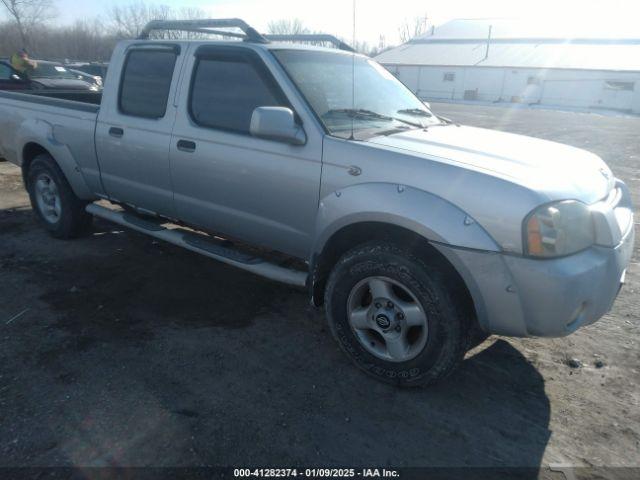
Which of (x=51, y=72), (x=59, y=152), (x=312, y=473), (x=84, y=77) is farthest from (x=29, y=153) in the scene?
(x=84, y=77)

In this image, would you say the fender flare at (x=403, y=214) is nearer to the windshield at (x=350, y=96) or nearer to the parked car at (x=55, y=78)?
the windshield at (x=350, y=96)

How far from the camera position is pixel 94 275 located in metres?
4.45

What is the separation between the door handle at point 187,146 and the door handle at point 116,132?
2.63 feet

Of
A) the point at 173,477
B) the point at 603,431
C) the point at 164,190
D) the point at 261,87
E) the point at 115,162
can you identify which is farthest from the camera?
the point at 115,162

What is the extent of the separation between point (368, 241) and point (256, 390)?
1.12m

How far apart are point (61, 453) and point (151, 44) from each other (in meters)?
3.26

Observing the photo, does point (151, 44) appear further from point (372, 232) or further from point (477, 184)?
point (477, 184)

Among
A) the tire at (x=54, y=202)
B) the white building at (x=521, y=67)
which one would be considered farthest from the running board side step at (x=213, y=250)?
the white building at (x=521, y=67)

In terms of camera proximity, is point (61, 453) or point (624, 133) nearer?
point (61, 453)

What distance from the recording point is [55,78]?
1362cm

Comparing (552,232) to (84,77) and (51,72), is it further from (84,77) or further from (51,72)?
(84,77)

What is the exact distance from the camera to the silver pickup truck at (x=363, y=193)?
8.05 feet

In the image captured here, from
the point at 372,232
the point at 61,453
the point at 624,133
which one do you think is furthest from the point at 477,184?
the point at 624,133

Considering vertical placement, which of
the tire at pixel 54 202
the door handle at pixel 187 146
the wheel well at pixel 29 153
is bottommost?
the tire at pixel 54 202
